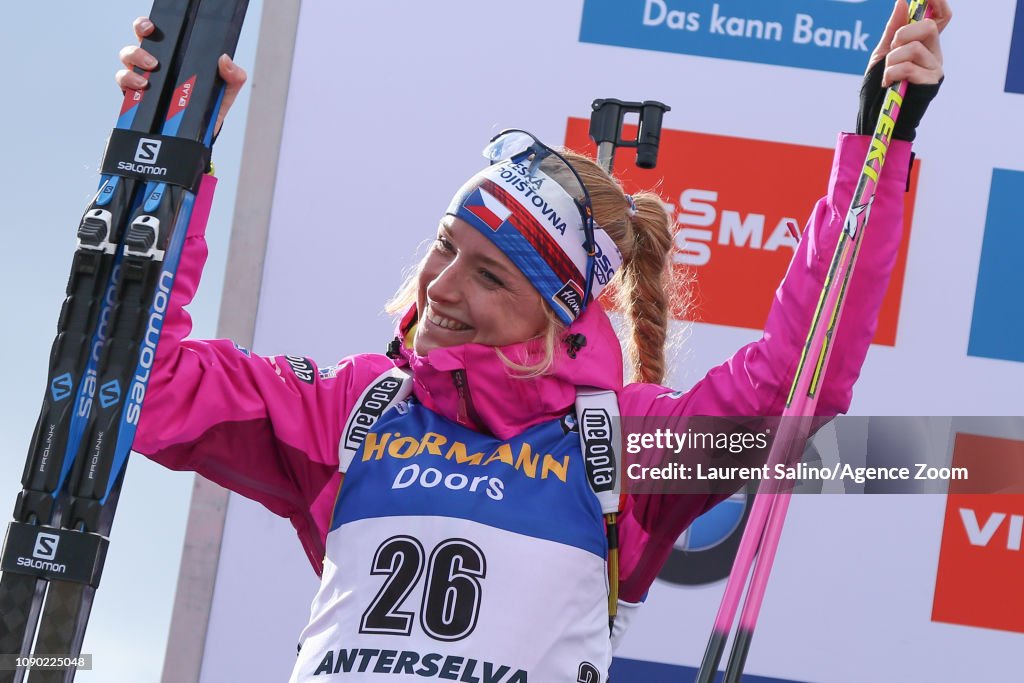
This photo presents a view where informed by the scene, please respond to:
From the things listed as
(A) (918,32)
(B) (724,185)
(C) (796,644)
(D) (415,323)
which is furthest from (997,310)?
(D) (415,323)

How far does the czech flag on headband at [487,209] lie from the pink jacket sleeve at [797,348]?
1.12 feet

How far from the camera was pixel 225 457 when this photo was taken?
73.7 inches

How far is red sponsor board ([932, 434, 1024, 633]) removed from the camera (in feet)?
8.40

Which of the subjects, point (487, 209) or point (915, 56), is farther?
→ point (487, 209)

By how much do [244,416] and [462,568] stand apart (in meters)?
0.42

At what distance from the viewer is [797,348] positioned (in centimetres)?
176

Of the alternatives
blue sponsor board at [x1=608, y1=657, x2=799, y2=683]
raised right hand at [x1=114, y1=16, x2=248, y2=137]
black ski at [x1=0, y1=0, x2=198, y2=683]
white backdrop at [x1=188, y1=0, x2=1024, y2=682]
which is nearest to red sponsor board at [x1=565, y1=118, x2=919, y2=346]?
white backdrop at [x1=188, y1=0, x2=1024, y2=682]

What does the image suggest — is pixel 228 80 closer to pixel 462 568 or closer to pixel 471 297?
pixel 471 297

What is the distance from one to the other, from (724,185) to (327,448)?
1269 mm

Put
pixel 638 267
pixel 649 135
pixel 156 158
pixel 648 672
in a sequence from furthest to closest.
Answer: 1. pixel 648 672
2. pixel 649 135
3. pixel 638 267
4. pixel 156 158

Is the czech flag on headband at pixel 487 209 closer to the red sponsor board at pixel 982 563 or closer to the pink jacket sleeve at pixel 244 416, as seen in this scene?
the pink jacket sleeve at pixel 244 416

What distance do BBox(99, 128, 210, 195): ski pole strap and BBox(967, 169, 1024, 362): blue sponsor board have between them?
172 centimetres

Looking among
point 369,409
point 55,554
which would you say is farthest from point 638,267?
point 55,554

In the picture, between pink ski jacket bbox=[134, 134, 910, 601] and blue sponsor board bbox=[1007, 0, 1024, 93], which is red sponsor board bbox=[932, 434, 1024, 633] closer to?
blue sponsor board bbox=[1007, 0, 1024, 93]
